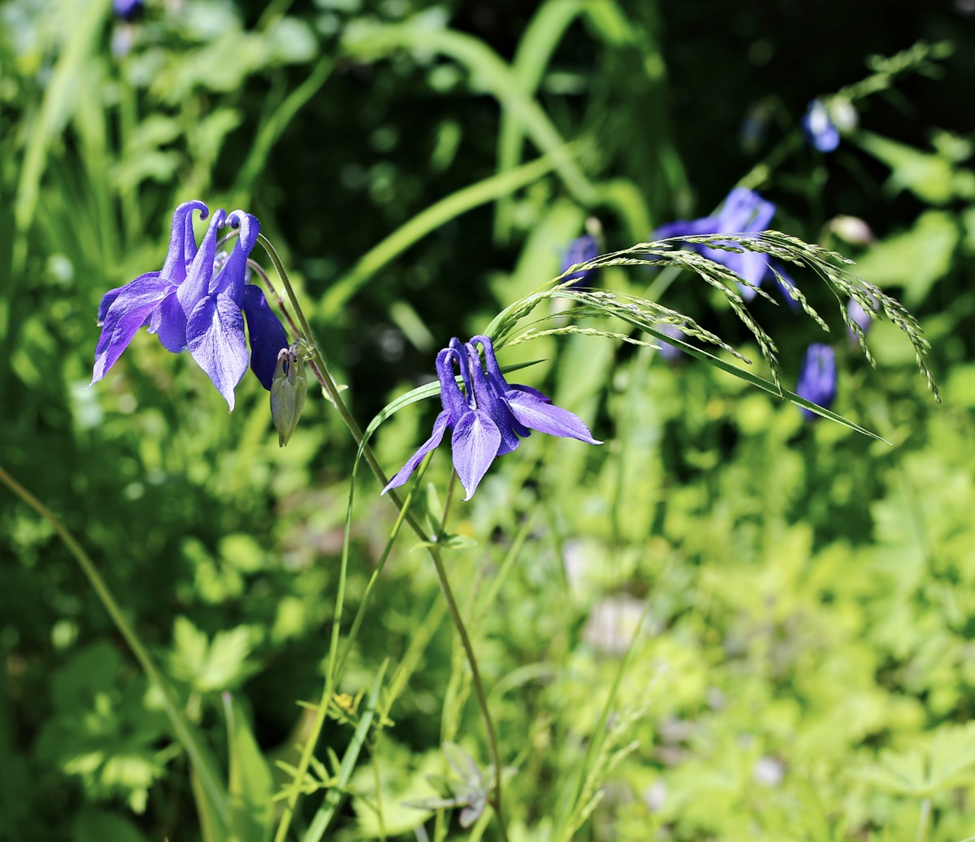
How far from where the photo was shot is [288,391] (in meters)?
0.82

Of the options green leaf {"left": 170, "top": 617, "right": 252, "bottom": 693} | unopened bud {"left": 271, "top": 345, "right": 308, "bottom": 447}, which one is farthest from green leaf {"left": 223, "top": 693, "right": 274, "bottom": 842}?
unopened bud {"left": 271, "top": 345, "right": 308, "bottom": 447}

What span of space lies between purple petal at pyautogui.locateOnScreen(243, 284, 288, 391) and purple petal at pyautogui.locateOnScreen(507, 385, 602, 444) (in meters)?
0.25

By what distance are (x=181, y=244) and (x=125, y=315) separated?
10cm

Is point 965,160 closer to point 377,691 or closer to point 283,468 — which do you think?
point 283,468

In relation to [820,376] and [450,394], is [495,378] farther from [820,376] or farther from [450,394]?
[820,376]

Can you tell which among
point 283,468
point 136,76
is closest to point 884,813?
point 283,468

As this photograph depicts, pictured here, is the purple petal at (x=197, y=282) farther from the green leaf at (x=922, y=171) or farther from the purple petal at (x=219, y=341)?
the green leaf at (x=922, y=171)

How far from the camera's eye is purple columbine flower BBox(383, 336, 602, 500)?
0.77 metres

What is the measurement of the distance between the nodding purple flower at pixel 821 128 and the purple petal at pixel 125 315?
146 centimetres

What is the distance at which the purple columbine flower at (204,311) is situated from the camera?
766mm

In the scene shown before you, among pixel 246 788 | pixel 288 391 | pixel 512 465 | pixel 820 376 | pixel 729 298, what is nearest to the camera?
pixel 729 298

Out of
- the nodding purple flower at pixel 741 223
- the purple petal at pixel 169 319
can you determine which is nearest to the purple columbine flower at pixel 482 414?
the purple petal at pixel 169 319

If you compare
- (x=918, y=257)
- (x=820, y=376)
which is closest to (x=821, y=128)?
(x=820, y=376)

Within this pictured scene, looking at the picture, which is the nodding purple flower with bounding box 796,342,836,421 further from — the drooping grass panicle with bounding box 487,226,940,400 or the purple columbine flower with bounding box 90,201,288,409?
the purple columbine flower with bounding box 90,201,288,409
